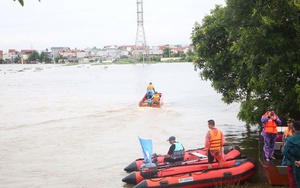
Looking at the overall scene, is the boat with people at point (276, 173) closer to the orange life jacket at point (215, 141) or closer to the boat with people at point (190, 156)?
the orange life jacket at point (215, 141)

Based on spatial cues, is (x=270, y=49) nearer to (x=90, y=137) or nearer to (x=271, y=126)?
(x=271, y=126)

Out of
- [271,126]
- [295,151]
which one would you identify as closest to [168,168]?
[271,126]

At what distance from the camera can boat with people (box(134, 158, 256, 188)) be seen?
1041 cm

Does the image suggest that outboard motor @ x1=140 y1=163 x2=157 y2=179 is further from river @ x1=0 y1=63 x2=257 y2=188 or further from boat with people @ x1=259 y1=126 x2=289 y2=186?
boat with people @ x1=259 y1=126 x2=289 y2=186

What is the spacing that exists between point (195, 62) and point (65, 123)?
902cm

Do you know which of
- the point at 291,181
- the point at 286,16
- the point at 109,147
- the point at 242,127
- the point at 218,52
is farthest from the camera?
the point at 242,127

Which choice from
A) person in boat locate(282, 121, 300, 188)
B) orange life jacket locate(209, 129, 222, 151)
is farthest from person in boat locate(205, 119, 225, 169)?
person in boat locate(282, 121, 300, 188)

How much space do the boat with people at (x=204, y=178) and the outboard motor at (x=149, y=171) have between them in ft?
1.44

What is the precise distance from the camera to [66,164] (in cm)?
1527

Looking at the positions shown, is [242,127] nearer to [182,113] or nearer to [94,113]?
[182,113]

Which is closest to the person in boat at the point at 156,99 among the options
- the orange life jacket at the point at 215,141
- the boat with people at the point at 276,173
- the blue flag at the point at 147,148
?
the blue flag at the point at 147,148

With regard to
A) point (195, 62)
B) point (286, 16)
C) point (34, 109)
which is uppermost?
point (286, 16)

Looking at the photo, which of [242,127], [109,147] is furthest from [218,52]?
[109,147]

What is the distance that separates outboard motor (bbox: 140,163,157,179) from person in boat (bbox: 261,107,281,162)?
2948 mm
